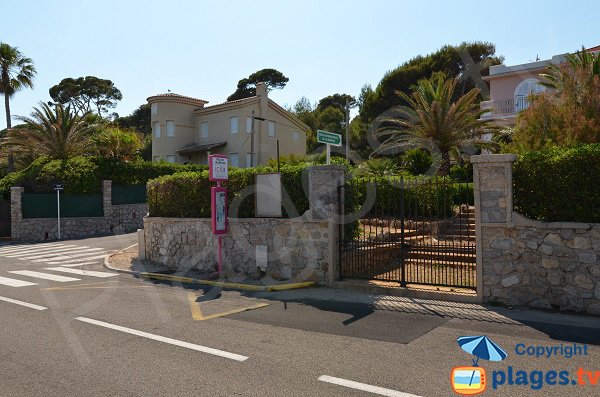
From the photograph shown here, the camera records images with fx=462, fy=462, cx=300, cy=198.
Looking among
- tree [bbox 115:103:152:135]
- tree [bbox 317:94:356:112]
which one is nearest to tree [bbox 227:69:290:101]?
tree [bbox 317:94:356:112]

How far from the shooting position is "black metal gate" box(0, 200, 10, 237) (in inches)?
1029

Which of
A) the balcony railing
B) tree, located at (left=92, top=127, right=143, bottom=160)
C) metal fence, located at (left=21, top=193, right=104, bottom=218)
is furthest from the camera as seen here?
tree, located at (left=92, top=127, right=143, bottom=160)

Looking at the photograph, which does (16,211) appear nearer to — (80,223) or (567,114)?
(80,223)

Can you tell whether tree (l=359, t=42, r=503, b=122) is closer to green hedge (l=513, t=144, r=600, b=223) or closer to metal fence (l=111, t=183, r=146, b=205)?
metal fence (l=111, t=183, r=146, b=205)

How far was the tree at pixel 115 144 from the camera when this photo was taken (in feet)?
98.9

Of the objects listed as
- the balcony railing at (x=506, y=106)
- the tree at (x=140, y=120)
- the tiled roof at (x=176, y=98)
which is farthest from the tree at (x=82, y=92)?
the balcony railing at (x=506, y=106)

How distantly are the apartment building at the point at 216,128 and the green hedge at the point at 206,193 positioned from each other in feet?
75.1

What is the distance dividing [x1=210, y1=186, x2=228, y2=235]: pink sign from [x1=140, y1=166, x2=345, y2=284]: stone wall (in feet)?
1.10

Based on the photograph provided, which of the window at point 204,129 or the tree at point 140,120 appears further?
the tree at point 140,120

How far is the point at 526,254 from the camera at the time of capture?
8281mm

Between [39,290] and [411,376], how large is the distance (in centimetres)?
938

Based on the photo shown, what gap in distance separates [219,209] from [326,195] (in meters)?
3.02

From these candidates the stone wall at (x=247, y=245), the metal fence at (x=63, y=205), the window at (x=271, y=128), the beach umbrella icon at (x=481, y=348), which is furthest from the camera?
the window at (x=271, y=128)

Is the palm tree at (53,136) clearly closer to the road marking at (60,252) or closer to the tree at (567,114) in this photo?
the road marking at (60,252)
